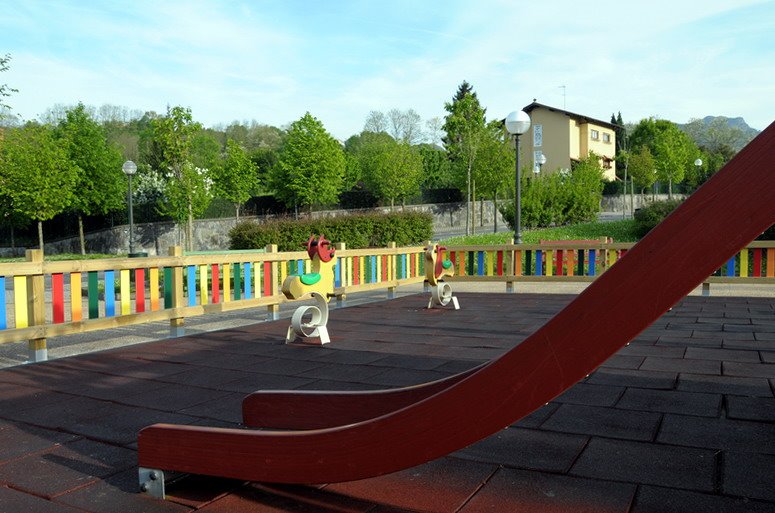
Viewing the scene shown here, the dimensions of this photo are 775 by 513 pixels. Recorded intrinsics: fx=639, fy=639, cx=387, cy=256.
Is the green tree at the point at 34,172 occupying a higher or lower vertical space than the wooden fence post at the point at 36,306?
higher

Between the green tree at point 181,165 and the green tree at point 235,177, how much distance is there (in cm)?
635

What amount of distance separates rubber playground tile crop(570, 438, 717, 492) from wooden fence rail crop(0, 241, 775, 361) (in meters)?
0.91

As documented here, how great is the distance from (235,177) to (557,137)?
35463mm

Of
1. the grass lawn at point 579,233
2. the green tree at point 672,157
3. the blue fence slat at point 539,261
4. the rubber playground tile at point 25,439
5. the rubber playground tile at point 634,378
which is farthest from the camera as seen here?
the green tree at point 672,157

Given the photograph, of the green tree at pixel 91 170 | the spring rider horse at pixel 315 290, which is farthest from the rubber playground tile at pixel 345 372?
the green tree at pixel 91 170

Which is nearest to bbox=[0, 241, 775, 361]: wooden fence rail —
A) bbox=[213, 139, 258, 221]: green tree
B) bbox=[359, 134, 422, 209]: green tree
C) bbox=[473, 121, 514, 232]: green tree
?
bbox=[473, 121, 514, 232]: green tree

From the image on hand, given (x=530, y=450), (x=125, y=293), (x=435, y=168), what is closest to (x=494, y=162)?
(x=125, y=293)

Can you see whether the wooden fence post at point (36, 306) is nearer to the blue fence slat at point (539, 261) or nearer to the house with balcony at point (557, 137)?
the blue fence slat at point (539, 261)

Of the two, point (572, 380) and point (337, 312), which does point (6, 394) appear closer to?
point (572, 380)

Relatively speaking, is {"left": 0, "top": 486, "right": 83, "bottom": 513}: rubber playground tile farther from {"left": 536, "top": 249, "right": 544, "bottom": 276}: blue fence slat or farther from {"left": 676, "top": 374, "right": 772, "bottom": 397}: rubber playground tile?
{"left": 536, "top": 249, "right": 544, "bottom": 276}: blue fence slat

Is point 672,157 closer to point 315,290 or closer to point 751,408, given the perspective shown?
point 315,290

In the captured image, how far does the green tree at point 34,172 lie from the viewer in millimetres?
30781

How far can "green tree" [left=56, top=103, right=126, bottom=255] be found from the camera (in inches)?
1439

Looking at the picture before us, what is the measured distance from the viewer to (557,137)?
2451 inches
